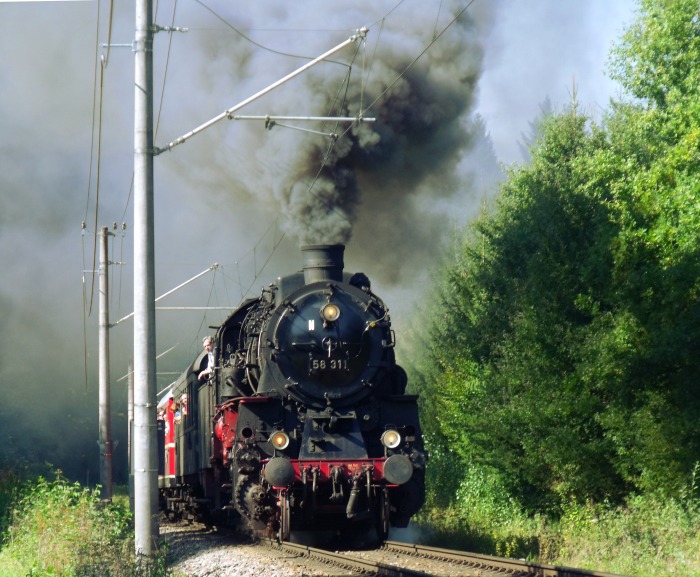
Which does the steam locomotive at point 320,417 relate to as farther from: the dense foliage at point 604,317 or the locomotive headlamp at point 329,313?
the dense foliage at point 604,317

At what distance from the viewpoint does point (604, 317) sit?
14.4 meters

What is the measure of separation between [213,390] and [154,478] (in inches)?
170

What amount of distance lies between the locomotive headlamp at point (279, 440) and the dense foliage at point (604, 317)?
4832 mm

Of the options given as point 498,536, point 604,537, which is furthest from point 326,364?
point 498,536

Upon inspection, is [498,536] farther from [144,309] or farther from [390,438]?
[144,309]

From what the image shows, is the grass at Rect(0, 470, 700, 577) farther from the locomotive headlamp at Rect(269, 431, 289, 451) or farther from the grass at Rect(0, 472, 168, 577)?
the locomotive headlamp at Rect(269, 431, 289, 451)

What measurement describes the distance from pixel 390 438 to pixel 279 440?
4.30 feet

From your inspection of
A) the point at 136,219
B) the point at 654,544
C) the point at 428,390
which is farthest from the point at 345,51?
the point at 428,390

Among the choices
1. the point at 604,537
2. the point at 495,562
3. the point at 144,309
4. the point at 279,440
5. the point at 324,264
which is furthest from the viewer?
the point at 604,537

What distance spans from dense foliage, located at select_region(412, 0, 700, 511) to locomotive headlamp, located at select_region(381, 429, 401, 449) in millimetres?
3655

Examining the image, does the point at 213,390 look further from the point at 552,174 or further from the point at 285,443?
the point at 552,174

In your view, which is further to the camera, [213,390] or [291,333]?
[213,390]

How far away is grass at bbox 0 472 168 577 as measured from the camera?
9341mm

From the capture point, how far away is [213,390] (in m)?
13.6
